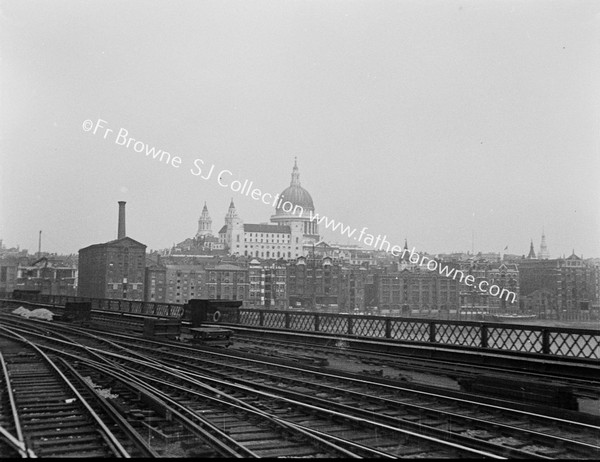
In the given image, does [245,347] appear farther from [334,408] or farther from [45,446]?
[45,446]

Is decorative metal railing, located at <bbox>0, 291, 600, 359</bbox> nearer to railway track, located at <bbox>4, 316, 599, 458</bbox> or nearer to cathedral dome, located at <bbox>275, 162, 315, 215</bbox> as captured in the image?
railway track, located at <bbox>4, 316, 599, 458</bbox>

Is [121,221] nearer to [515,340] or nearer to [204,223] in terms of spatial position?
[515,340]

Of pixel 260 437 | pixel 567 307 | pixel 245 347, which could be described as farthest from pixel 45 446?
pixel 567 307

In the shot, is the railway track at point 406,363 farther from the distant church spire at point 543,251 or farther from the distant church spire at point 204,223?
the distant church spire at point 204,223

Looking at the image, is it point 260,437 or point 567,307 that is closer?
point 260,437

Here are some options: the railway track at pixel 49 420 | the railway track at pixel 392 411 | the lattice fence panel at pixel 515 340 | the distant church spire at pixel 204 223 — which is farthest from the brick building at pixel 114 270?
the distant church spire at pixel 204 223

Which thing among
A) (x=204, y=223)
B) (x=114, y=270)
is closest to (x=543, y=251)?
(x=114, y=270)
